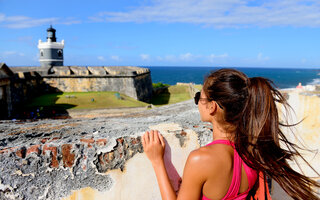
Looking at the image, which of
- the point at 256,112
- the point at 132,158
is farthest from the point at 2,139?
the point at 256,112

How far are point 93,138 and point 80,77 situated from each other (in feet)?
57.0

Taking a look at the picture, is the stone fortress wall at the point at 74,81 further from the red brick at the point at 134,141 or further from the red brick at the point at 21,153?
the red brick at the point at 134,141

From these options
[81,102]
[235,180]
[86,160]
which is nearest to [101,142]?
[86,160]

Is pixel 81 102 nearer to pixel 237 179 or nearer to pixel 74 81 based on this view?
pixel 74 81

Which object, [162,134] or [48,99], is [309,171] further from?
[48,99]

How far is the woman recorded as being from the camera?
1.23 metres

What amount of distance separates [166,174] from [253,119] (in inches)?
21.6

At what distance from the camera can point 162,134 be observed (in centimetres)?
163

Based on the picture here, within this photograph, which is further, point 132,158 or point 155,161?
point 132,158

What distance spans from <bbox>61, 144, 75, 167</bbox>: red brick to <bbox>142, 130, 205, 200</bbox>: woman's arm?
1.42ft

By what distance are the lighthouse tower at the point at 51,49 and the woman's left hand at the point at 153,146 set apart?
88.9 feet

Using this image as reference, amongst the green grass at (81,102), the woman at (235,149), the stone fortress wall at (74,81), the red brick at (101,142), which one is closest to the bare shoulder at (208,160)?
the woman at (235,149)

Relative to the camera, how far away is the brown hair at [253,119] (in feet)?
4.35

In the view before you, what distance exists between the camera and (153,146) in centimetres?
152
